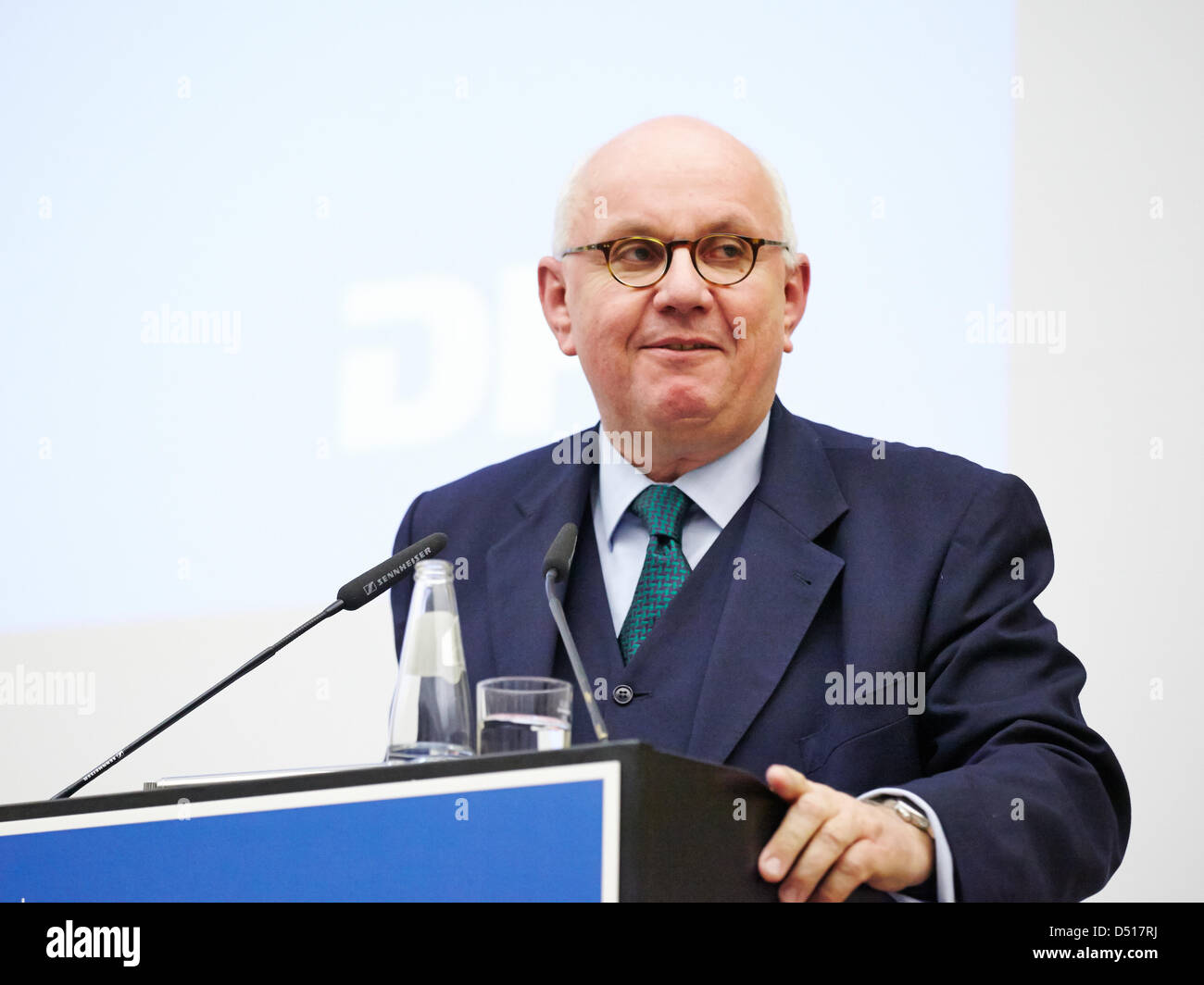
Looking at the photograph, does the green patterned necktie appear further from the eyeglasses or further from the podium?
the podium

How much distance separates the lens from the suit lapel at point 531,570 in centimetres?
212

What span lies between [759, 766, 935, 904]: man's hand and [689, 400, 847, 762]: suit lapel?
2.02ft

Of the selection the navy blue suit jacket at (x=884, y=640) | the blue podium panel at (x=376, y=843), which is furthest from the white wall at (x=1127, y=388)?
the blue podium panel at (x=376, y=843)

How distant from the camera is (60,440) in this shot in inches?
126

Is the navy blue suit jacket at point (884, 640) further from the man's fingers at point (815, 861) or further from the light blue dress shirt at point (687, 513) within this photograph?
the man's fingers at point (815, 861)

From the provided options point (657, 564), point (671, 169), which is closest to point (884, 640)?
point (657, 564)

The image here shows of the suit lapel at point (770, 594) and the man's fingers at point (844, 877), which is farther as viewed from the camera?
the suit lapel at point (770, 594)

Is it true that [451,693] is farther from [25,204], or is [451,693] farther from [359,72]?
[25,204]

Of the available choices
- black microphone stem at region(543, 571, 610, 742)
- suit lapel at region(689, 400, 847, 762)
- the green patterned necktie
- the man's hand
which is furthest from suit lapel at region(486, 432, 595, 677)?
the man's hand

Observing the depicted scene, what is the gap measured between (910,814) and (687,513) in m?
0.85

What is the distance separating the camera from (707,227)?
87.3 inches

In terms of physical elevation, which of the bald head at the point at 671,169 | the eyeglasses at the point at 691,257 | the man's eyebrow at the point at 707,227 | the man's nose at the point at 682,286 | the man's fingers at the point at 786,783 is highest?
the bald head at the point at 671,169

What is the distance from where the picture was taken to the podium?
1.11 meters
